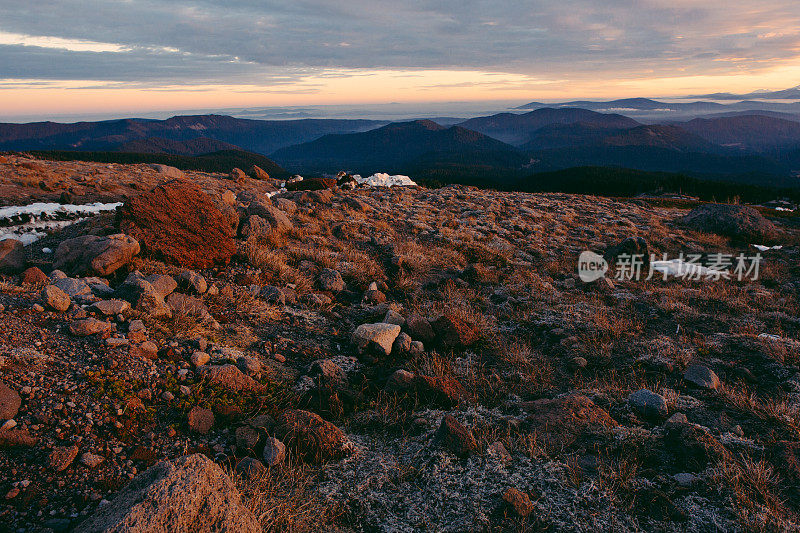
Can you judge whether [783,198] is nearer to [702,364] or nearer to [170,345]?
[702,364]

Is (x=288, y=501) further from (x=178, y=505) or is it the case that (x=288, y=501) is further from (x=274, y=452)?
(x=178, y=505)

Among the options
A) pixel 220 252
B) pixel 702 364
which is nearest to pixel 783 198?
pixel 702 364

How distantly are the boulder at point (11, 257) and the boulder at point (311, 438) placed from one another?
5588 mm

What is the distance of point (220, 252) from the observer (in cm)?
798

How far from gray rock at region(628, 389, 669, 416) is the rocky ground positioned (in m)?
0.02

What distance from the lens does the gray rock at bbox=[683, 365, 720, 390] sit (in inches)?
205

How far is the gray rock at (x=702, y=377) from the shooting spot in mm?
5215

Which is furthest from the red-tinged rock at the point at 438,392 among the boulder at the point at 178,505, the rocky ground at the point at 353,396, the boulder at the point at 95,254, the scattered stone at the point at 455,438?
the boulder at the point at 95,254

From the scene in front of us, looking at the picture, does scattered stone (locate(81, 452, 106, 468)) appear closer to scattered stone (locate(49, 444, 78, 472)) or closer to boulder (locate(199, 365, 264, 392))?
scattered stone (locate(49, 444, 78, 472))

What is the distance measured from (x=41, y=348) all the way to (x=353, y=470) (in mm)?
3453

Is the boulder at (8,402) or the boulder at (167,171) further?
the boulder at (167,171)

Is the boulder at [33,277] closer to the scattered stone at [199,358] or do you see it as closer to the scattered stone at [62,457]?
the scattered stone at [199,358]

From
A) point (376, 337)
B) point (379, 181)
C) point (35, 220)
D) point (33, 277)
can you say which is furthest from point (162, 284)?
point (379, 181)

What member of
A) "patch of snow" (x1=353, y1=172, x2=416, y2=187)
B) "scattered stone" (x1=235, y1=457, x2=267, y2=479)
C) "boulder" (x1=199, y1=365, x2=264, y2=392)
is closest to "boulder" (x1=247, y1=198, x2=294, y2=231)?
"boulder" (x1=199, y1=365, x2=264, y2=392)
